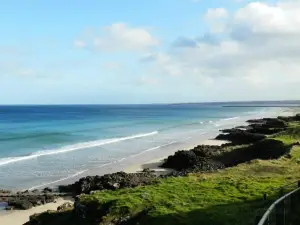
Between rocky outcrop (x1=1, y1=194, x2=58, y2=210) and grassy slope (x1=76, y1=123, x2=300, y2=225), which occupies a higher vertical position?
grassy slope (x1=76, y1=123, x2=300, y2=225)

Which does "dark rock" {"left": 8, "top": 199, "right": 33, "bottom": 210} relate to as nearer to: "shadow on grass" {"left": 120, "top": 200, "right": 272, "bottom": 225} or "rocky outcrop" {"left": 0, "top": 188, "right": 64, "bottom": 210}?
"rocky outcrop" {"left": 0, "top": 188, "right": 64, "bottom": 210}

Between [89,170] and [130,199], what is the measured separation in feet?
63.4

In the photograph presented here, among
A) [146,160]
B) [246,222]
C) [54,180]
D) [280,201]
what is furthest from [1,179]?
[280,201]

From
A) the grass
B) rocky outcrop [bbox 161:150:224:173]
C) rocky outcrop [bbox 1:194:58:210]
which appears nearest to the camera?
the grass

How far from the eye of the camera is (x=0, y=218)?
21875 millimetres

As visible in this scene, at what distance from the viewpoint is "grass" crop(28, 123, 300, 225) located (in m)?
14.2

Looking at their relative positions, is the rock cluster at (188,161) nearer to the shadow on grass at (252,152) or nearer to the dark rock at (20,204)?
the shadow on grass at (252,152)

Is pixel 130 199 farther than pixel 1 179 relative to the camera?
No

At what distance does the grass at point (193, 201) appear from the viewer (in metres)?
14.2

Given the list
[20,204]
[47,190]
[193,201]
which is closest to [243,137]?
[47,190]

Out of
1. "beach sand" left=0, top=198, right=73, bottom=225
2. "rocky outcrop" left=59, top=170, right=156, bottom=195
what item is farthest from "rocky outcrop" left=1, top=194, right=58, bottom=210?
"rocky outcrop" left=59, top=170, right=156, bottom=195

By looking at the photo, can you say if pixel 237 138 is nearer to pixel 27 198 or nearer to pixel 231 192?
pixel 27 198

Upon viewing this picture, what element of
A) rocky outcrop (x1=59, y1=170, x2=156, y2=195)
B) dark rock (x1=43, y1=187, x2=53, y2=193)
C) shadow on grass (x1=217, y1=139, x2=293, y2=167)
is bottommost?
dark rock (x1=43, y1=187, x2=53, y2=193)

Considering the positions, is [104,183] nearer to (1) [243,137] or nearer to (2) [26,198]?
(2) [26,198]
